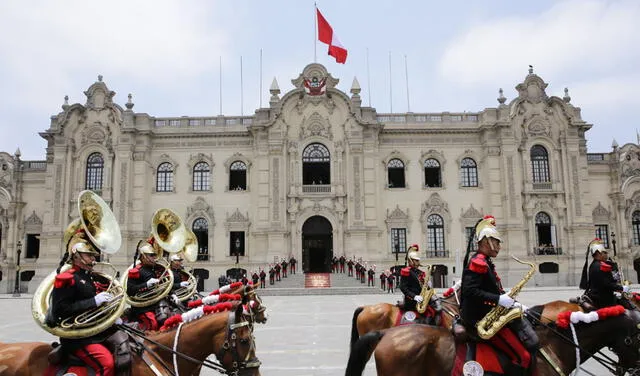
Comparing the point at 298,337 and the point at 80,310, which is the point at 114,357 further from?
the point at 298,337

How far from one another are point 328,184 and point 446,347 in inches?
1437

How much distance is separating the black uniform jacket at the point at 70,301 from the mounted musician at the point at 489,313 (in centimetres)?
432

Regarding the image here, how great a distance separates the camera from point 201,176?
43.6m

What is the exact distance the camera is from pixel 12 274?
140ft

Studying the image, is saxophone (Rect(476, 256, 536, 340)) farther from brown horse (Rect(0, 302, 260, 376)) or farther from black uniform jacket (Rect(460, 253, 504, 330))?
brown horse (Rect(0, 302, 260, 376))

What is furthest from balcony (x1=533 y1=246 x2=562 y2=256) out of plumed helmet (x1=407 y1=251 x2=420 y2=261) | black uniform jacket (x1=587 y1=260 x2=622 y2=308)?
black uniform jacket (x1=587 y1=260 x2=622 y2=308)

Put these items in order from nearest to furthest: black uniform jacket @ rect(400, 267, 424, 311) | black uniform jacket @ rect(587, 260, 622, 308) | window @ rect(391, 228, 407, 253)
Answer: black uniform jacket @ rect(587, 260, 622, 308) < black uniform jacket @ rect(400, 267, 424, 311) < window @ rect(391, 228, 407, 253)

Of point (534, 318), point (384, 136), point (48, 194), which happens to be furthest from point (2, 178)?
point (534, 318)

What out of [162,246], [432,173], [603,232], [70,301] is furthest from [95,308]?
[603,232]

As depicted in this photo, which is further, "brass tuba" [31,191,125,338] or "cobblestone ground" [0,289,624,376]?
"cobblestone ground" [0,289,624,376]

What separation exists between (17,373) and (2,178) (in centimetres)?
4447

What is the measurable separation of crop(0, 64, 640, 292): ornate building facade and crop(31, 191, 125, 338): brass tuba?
112 ft

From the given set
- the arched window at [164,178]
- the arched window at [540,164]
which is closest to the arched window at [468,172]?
the arched window at [540,164]

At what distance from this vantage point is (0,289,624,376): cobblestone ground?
11.6 m
